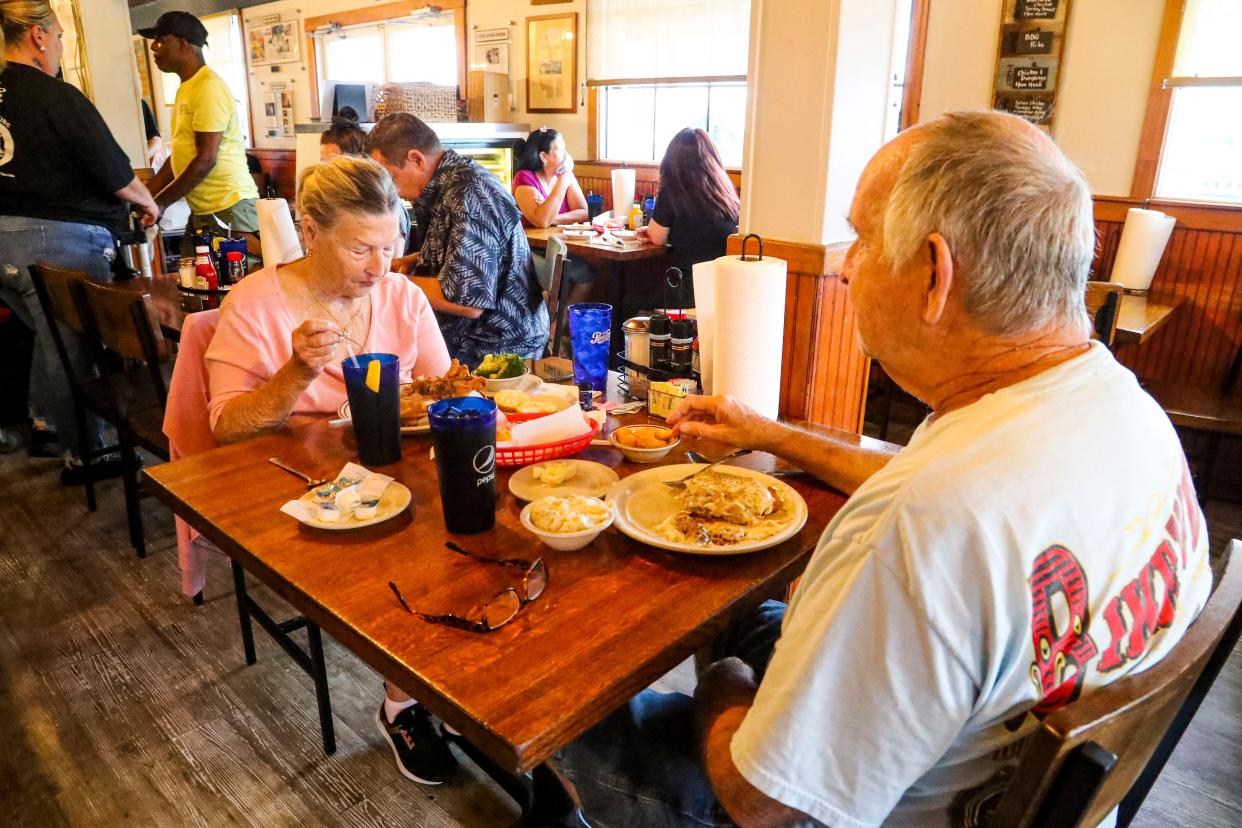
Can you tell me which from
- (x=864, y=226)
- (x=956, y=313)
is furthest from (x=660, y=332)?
(x=956, y=313)

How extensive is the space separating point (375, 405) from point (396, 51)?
726 cm

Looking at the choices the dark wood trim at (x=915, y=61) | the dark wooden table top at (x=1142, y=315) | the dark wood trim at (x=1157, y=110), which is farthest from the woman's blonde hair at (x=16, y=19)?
the dark wood trim at (x=1157, y=110)

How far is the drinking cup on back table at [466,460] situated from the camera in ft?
3.65

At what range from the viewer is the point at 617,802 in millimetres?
1042

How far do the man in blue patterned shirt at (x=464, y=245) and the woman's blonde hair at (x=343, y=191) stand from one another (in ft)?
2.90

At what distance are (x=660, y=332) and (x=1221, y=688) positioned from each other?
1.90 m

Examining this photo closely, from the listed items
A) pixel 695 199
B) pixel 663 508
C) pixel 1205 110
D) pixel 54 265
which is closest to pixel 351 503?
pixel 663 508

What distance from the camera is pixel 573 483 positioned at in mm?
1351

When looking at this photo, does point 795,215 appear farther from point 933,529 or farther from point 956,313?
point 933,529

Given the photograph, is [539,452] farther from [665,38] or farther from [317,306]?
[665,38]

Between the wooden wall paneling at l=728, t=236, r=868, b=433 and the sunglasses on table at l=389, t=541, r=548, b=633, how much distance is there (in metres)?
1.13

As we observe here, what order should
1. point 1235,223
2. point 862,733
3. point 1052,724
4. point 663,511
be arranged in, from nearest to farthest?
1. point 1052,724
2. point 862,733
3. point 663,511
4. point 1235,223

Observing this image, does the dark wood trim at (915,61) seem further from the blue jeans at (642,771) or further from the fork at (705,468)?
the blue jeans at (642,771)

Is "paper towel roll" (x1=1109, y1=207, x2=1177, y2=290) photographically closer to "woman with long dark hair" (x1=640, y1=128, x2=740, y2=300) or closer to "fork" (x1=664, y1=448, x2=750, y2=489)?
"woman with long dark hair" (x1=640, y1=128, x2=740, y2=300)
